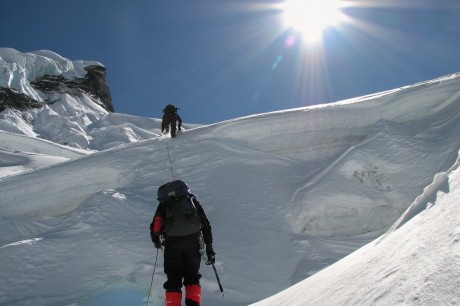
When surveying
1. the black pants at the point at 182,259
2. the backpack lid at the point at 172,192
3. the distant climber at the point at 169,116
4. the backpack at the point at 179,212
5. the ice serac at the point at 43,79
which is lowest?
the black pants at the point at 182,259

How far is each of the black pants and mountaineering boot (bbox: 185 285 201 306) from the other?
0.05 metres

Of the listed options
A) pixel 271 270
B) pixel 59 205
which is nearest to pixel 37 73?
pixel 59 205

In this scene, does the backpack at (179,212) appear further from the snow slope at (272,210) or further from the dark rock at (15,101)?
the dark rock at (15,101)

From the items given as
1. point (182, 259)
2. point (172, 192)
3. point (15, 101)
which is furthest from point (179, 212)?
point (15, 101)

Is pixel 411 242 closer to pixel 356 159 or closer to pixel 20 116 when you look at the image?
pixel 356 159

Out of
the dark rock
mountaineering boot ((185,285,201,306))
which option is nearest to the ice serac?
the dark rock

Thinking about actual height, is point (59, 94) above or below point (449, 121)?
above

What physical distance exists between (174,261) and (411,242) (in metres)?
2.60

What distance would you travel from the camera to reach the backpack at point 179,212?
14.3 ft

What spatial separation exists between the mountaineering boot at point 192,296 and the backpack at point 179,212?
0.56 m

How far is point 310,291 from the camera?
3.38m

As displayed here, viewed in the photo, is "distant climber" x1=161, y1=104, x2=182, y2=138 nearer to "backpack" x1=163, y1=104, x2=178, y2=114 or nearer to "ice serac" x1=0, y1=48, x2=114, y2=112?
"backpack" x1=163, y1=104, x2=178, y2=114

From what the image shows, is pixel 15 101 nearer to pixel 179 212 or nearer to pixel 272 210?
pixel 272 210

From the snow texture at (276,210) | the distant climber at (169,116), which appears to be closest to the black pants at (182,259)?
the snow texture at (276,210)
